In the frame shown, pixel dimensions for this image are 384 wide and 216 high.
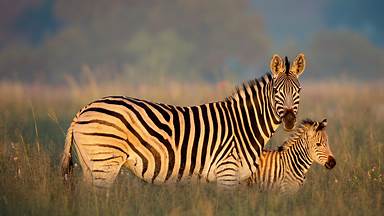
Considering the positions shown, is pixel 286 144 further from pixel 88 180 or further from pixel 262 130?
pixel 88 180

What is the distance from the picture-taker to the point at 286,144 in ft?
26.5

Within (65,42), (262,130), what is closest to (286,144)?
(262,130)

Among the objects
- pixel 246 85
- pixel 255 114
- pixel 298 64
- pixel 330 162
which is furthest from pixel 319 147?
pixel 246 85

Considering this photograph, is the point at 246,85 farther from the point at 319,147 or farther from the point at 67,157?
the point at 67,157

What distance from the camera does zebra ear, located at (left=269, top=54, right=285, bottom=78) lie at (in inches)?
285

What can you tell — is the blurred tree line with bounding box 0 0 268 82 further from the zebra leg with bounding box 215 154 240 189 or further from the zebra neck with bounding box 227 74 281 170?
the zebra leg with bounding box 215 154 240 189

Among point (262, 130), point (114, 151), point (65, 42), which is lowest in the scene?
point (114, 151)

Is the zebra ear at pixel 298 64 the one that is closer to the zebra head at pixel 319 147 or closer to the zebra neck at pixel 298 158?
the zebra head at pixel 319 147

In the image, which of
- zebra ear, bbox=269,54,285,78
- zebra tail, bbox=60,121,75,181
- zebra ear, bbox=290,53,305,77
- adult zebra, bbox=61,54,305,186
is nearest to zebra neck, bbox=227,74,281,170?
adult zebra, bbox=61,54,305,186

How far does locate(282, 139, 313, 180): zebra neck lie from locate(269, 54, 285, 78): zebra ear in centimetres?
117

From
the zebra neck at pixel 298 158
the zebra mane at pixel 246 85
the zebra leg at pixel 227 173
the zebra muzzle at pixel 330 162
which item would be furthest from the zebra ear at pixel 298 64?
the zebra leg at pixel 227 173

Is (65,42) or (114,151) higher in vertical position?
(65,42)

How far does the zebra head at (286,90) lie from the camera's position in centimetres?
699

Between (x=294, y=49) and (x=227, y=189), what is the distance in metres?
41.1
